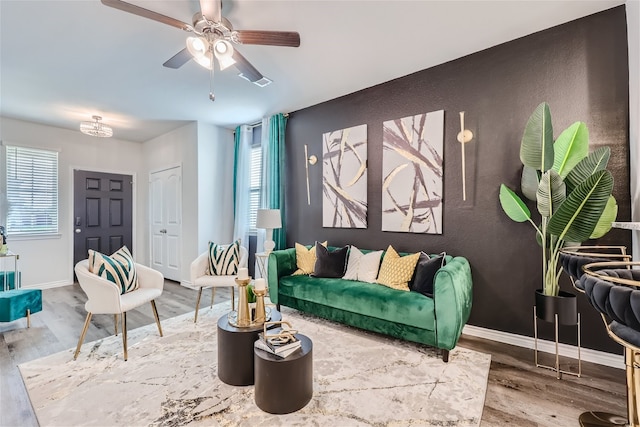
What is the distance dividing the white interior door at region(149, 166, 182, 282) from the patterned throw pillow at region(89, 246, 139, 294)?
2360 millimetres

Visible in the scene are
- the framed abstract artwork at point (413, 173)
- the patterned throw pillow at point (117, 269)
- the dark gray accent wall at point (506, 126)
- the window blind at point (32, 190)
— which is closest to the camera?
the dark gray accent wall at point (506, 126)

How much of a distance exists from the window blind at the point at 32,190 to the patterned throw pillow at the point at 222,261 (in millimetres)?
3451

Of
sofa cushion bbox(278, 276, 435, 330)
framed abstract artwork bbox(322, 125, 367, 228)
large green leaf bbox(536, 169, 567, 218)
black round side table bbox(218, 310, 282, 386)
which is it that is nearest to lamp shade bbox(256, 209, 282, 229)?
framed abstract artwork bbox(322, 125, 367, 228)

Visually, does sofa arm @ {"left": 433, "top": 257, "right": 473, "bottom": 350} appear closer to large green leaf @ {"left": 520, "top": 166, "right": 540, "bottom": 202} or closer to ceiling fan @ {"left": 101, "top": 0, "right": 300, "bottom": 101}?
large green leaf @ {"left": 520, "top": 166, "right": 540, "bottom": 202}

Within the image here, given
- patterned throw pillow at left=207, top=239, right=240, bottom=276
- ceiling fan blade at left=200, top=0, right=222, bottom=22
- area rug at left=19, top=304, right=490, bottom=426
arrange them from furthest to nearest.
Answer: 1. patterned throw pillow at left=207, top=239, right=240, bottom=276
2. ceiling fan blade at left=200, top=0, right=222, bottom=22
3. area rug at left=19, top=304, right=490, bottom=426

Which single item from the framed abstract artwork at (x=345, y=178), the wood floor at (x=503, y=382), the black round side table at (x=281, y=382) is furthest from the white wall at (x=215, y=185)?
the black round side table at (x=281, y=382)

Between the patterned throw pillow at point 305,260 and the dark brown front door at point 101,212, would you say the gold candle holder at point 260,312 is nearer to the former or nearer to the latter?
the patterned throw pillow at point 305,260

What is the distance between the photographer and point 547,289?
7.26ft

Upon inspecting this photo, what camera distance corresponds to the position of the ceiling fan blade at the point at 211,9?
179 cm

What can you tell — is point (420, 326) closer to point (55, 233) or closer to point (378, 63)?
point (378, 63)

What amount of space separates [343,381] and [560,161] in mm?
2260

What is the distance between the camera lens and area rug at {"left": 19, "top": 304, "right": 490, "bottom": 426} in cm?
168

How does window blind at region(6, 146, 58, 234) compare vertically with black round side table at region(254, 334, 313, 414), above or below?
above

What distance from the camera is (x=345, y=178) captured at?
12.5 feet
